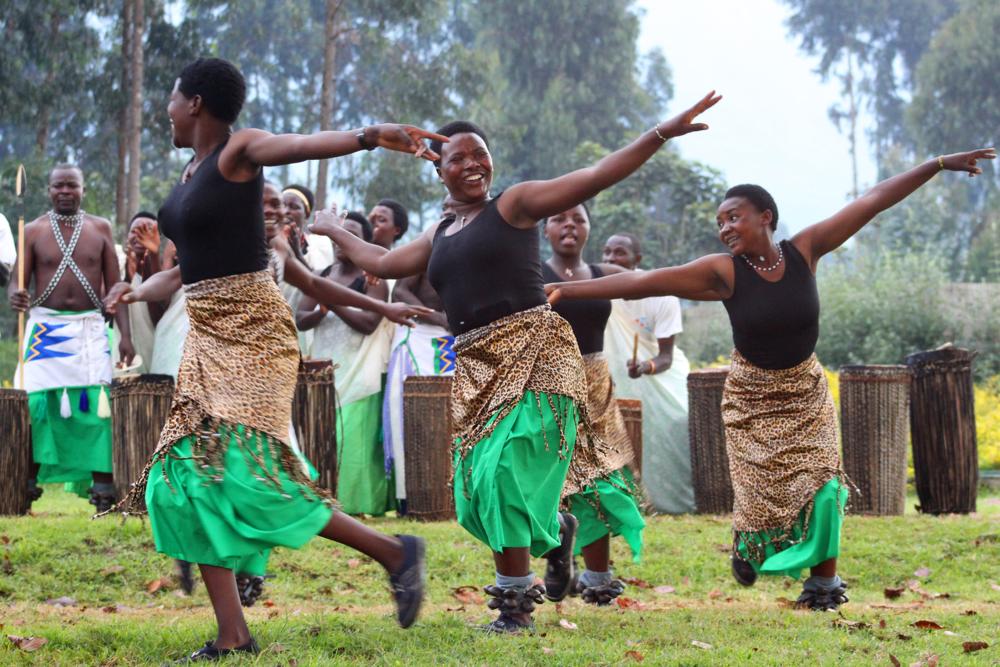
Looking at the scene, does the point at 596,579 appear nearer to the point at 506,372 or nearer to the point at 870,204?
the point at 506,372

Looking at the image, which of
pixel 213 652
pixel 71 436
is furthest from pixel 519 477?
pixel 71 436

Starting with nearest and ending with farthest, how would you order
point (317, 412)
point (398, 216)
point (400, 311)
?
point (400, 311)
point (317, 412)
point (398, 216)

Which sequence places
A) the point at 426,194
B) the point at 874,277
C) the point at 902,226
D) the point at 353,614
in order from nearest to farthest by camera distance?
the point at 353,614, the point at 874,277, the point at 426,194, the point at 902,226

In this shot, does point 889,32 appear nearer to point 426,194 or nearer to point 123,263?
point 426,194

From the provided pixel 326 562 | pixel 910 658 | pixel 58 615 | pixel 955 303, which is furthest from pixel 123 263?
pixel 955 303

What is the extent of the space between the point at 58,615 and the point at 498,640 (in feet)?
7.77

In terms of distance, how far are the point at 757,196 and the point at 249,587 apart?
10.7 ft

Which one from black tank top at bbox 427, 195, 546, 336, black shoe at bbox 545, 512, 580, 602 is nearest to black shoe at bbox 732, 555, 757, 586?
black shoe at bbox 545, 512, 580, 602

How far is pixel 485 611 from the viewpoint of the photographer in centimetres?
638

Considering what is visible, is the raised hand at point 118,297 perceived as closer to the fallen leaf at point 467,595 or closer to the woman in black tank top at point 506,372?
the woman in black tank top at point 506,372

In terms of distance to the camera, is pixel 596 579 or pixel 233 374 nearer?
pixel 233 374

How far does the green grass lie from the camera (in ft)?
16.5

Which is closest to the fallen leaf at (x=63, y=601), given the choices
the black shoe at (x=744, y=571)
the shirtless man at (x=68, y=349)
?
the shirtless man at (x=68, y=349)

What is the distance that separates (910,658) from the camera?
5113mm
